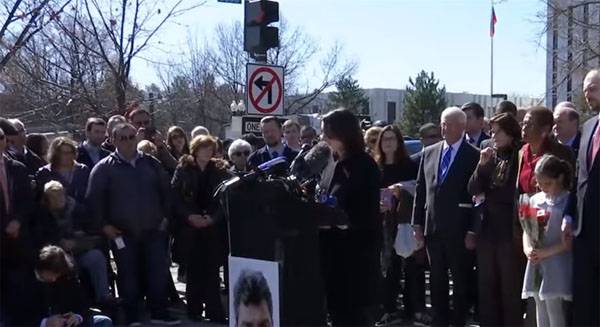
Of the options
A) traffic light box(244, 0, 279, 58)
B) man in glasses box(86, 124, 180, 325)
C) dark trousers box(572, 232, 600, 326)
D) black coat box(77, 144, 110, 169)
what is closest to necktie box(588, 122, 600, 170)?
dark trousers box(572, 232, 600, 326)

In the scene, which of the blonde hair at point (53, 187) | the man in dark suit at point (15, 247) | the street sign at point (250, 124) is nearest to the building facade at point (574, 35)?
the street sign at point (250, 124)

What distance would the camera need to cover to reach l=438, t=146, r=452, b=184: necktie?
7535mm

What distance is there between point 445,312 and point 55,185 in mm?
3929

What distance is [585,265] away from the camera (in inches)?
199

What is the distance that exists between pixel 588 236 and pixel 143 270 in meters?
5.03

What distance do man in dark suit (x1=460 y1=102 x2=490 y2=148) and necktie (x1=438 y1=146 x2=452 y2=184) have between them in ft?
4.09

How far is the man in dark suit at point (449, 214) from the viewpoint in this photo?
7.45 metres

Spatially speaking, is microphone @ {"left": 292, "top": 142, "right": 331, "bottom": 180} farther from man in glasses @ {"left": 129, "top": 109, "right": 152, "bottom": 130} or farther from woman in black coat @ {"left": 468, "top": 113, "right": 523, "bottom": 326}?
man in glasses @ {"left": 129, "top": 109, "right": 152, "bottom": 130}

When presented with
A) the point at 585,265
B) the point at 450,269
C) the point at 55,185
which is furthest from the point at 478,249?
the point at 55,185

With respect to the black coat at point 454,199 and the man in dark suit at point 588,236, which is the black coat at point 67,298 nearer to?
the black coat at point 454,199

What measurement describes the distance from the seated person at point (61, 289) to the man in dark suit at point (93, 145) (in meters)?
2.91

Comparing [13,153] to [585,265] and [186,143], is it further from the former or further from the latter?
[585,265]

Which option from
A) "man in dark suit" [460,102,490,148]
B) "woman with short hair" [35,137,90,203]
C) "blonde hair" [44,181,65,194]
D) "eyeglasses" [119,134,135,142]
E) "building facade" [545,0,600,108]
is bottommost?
"blonde hair" [44,181,65,194]

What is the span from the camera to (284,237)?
4883 mm
